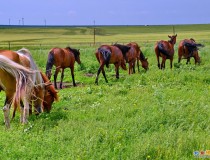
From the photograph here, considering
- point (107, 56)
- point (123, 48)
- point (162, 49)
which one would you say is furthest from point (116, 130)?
point (162, 49)

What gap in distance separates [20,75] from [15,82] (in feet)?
1.31

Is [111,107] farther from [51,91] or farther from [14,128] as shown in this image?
[14,128]

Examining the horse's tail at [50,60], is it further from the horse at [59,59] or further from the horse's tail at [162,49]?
the horse's tail at [162,49]

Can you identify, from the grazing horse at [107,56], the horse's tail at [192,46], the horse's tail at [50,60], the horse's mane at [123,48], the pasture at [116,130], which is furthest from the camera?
the horse's tail at [192,46]

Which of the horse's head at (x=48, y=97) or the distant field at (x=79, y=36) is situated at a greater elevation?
the distant field at (x=79, y=36)

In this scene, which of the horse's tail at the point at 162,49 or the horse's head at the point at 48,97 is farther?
the horse's tail at the point at 162,49

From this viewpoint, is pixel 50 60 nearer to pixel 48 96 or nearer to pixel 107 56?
pixel 107 56

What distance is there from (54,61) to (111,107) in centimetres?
628

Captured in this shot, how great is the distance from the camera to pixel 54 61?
44.8ft

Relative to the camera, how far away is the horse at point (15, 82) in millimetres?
6336

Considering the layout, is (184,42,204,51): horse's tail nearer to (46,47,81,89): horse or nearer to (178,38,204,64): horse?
(178,38,204,64): horse

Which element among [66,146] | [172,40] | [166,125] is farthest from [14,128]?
[172,40]

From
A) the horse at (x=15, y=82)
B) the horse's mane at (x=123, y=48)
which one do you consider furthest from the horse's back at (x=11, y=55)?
the horse's mane at (x=123, y=48)

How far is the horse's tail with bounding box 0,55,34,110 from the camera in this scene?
633 centimetres
